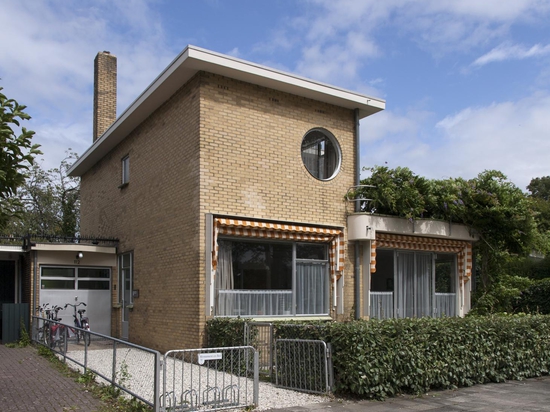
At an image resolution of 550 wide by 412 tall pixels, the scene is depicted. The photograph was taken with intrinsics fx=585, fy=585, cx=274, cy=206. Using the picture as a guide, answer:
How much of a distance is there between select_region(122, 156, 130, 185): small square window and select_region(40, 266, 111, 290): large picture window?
9.34 feet

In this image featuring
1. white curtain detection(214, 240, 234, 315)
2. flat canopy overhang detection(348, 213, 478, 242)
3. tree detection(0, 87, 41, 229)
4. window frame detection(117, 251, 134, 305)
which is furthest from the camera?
window frame detection(117, 251, 134, 305)

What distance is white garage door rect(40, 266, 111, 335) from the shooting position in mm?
17172

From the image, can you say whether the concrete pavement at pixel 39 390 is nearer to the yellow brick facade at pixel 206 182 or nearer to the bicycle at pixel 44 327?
the bicycle at pixel 44 327

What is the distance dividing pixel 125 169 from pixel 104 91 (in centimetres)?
477

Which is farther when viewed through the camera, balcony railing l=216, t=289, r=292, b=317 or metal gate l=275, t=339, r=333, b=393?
balcony railing l=216, t=289, r=292, b=317

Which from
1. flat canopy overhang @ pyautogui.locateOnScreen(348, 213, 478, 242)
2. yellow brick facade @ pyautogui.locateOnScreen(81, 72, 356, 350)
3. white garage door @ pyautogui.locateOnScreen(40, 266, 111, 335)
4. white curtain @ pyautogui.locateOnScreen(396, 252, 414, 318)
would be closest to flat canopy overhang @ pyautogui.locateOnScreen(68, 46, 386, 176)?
yellow brick facade @ pyautogui.locateOnScreen(81, 72, 356, 350)

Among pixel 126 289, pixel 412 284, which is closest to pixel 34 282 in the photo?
pixel 126 289

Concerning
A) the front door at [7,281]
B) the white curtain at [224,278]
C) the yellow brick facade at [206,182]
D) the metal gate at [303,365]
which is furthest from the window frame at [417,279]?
the front door at [7,281]

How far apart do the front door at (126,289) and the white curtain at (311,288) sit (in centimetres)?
539

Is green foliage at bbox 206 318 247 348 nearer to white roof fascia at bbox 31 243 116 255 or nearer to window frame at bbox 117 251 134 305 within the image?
window frame at bbox 117 251 134 305

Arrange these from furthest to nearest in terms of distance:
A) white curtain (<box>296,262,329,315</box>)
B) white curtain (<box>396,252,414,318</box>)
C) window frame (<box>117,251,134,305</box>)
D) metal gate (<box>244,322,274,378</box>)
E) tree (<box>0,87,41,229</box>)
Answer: window frame (<box>117,251,134,305</box>)
white curtain (<box>396,252,414,318</box>)
white curtain (<box>296,262,329,315</box>)
metal gate (<box>244,322,274,378</box>)
tree (<box>0,87,41,229</box>)

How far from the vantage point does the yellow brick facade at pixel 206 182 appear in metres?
13.0

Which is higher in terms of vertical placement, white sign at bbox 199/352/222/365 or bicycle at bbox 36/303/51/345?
white sign at bbox 199/352/222/365

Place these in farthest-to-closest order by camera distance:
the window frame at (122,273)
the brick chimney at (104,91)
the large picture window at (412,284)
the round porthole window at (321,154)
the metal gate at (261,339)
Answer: the brick chimney at (104,91) < the window frame at (122,273) < the large picture window at (412,284) < the round porthole window at (321,154) < the metal gate at (261,339)
